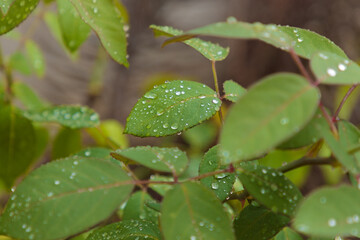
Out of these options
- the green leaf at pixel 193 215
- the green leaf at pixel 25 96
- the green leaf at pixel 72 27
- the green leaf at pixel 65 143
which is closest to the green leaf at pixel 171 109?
the green leaf at pixel 193 215

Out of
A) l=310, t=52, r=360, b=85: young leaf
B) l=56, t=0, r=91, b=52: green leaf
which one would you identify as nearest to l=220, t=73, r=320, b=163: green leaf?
l=310, t=52, r=360, b=85: young leaf

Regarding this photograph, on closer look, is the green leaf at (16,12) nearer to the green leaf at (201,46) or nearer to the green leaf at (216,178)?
the green leaf at (201,46)

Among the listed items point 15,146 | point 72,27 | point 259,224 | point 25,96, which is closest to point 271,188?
point 259,224

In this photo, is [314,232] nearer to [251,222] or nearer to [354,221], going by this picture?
[354,221]

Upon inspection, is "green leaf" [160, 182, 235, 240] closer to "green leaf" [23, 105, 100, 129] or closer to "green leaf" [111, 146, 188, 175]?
"green leaf" [111, 146, 188, 175]

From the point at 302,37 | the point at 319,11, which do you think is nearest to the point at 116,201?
the point at 302,37
